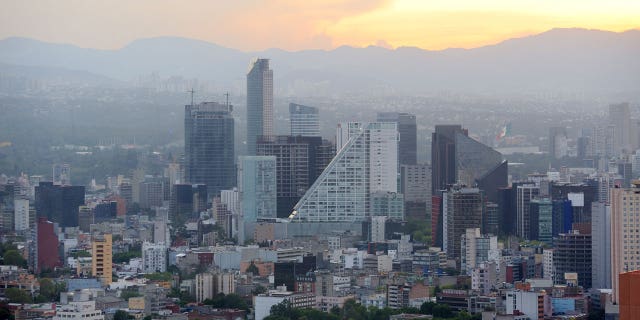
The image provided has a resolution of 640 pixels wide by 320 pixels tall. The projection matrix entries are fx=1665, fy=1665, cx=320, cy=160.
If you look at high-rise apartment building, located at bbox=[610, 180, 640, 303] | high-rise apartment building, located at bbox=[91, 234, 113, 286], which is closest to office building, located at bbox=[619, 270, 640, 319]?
high-rise apartment building, located at bbox=[610, 180, 640, 303]

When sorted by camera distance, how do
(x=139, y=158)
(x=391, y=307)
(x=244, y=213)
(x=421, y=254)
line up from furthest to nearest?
1. (x=139, y=158)
2. (x=244, y=213)
3. (x=421, y=254)
4. (x=391, y=307)

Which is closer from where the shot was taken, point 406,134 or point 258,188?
A: point 258,188

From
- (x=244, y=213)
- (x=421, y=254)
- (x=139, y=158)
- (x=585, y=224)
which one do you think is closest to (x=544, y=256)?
(x=585, y=224)

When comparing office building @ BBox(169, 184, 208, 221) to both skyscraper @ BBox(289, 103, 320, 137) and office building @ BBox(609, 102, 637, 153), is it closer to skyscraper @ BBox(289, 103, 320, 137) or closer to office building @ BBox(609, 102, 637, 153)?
skyscraper @ BBox(289, 103, 320, 137)

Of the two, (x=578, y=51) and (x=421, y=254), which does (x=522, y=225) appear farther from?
(x=578, y=51)

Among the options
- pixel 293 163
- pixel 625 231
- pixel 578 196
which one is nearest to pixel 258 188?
pixel 293 163

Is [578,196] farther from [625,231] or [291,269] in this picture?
[625,231]

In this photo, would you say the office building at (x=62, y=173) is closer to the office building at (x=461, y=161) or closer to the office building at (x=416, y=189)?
the office building at (x=416, y=189)
